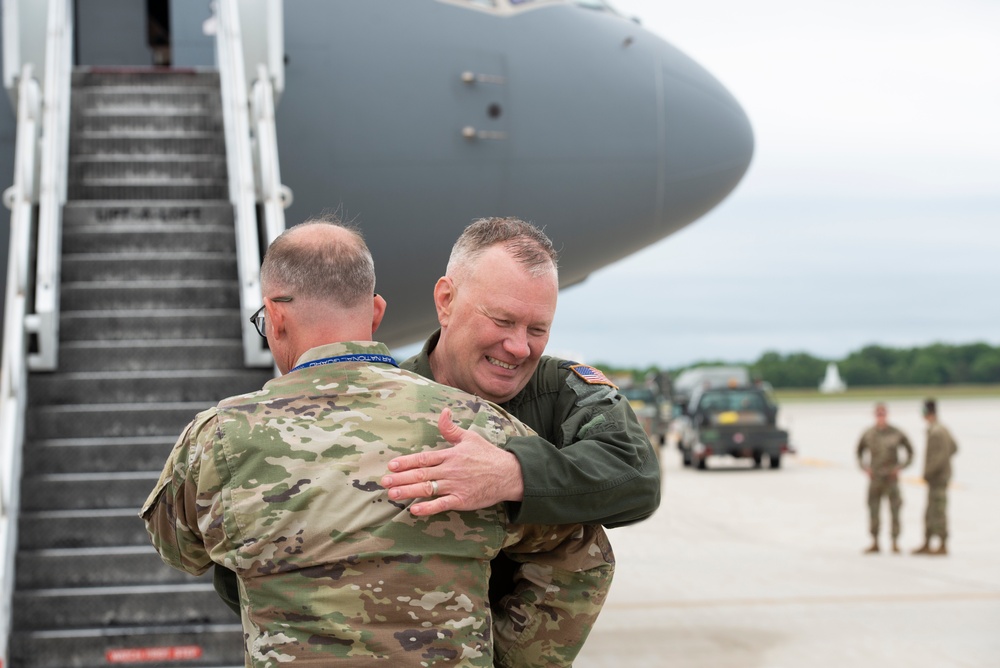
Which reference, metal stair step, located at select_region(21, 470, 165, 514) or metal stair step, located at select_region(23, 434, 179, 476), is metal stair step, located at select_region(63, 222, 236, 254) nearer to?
metal stair step, located at select_region(23, 434, 179, 476)

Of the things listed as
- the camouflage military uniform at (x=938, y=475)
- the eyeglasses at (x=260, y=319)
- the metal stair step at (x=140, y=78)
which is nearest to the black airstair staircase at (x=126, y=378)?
the metal stair step at (x=140, y=78)

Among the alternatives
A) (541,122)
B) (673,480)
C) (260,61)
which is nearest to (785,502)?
(673,480)

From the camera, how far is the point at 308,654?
2.08 meters

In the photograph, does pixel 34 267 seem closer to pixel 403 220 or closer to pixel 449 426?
pixel 403 220

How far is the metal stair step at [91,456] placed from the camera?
5.41 metres

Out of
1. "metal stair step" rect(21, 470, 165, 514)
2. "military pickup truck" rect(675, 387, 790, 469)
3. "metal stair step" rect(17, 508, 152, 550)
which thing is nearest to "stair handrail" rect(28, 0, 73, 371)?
"metal stair step" rect(21, 470, 165, 514)

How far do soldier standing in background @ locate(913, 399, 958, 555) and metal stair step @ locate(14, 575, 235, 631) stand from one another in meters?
9.56

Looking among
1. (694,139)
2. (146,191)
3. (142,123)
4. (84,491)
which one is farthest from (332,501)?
(694,139)

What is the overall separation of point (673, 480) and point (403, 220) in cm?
1623

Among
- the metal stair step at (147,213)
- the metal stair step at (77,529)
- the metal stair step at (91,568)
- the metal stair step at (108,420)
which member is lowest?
the metal stair step at (91,568)

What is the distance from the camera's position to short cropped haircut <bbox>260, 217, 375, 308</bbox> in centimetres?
222

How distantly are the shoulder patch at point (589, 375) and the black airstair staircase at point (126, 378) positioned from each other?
291 centimetres

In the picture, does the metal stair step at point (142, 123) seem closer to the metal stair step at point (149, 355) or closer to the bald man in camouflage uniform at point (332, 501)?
the metal stair step at point (149, 355)

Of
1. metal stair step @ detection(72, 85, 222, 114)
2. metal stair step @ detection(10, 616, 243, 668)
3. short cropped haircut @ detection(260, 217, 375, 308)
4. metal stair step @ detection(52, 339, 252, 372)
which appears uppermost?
metal stair step @ detection(72, 85, 222, 114)
